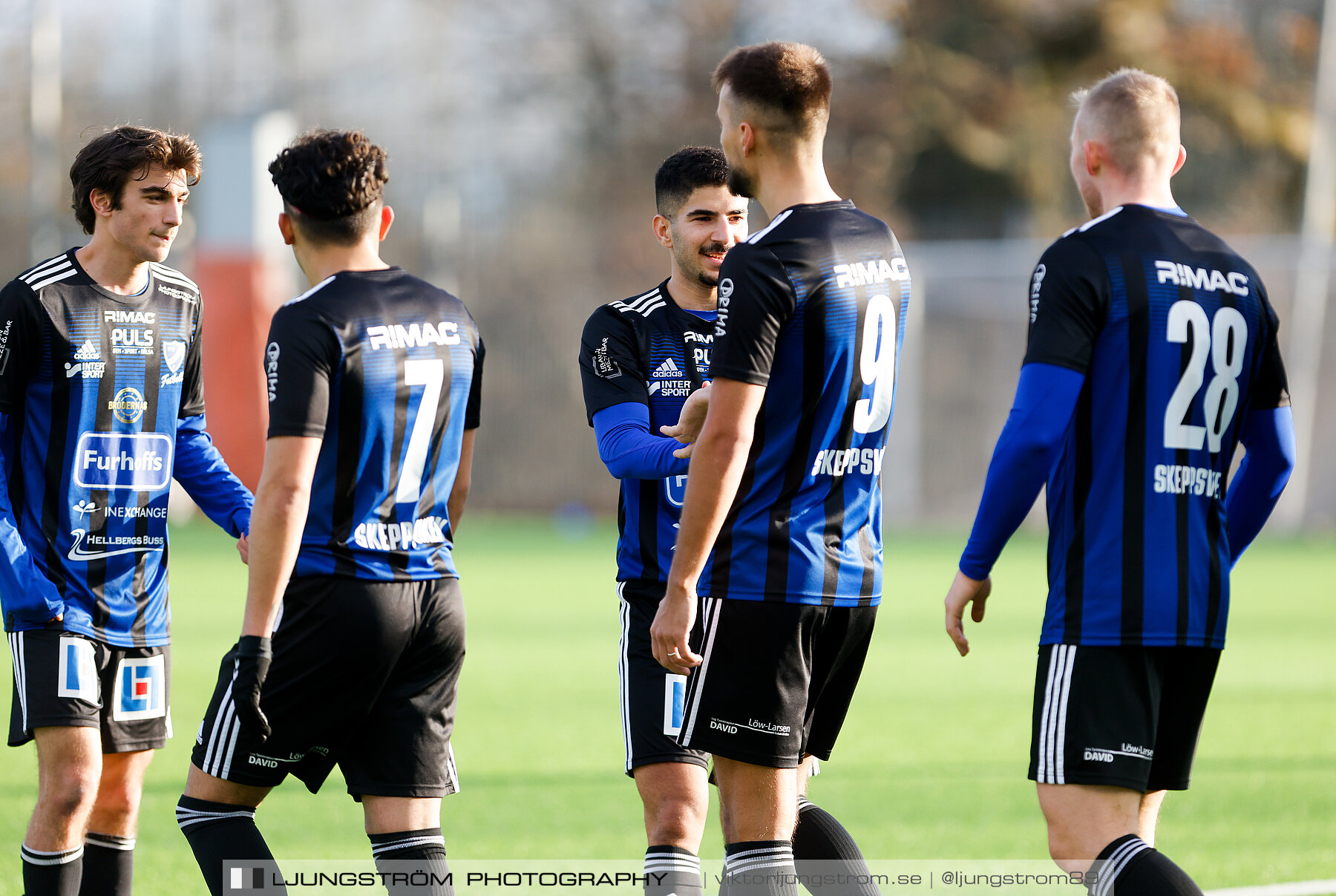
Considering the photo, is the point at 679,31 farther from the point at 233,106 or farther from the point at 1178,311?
the point at 1178,311

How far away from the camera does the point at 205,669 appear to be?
33.2ft

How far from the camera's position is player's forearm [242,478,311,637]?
11.4ft

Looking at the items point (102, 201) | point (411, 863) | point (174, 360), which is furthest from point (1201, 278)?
point (102, 201)

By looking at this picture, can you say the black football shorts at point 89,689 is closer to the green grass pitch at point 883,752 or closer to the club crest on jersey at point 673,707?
the green grass pitch at point 883,752

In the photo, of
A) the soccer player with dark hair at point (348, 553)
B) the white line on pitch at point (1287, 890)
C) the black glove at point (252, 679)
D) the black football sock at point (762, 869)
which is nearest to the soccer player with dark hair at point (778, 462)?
the black football sock at point (762, 869)

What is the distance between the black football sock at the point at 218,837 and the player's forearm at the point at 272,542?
0.57 metres

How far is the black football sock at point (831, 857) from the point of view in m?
4.39

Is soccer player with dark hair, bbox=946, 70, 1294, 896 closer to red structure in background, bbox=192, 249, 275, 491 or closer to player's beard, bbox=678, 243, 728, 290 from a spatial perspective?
player's beard, bbox=678, 243, 728, 290

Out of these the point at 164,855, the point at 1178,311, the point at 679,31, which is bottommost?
the point at 164,855

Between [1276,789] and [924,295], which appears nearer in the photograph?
[1276,789]

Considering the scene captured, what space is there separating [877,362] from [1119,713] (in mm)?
999

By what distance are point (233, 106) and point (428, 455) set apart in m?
31.1

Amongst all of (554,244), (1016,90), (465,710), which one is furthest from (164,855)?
(1016,90)

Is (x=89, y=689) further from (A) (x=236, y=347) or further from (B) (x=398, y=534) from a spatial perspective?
(A) (x=236, y=347)
